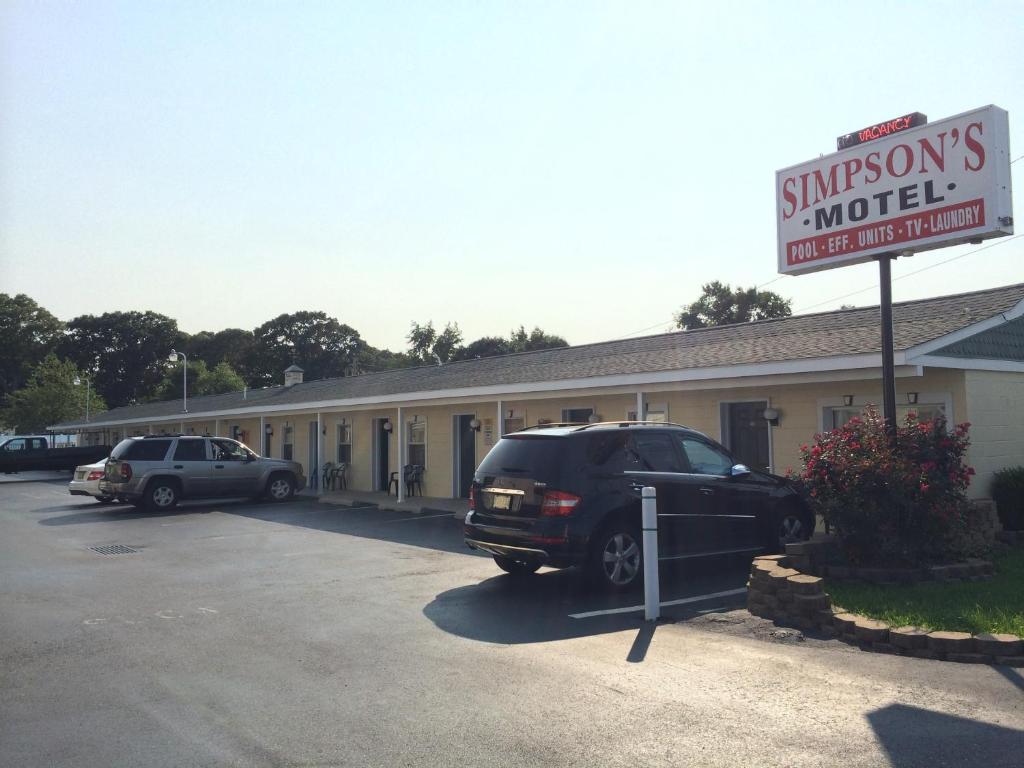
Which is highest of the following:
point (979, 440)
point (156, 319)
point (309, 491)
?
point (156, 319)

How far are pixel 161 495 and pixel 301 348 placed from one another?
60.3 m

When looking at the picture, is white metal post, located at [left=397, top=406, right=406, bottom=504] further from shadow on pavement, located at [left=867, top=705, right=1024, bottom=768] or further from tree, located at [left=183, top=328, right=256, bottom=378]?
tree, located at [left=183, top=328, right=256, bottom=378]

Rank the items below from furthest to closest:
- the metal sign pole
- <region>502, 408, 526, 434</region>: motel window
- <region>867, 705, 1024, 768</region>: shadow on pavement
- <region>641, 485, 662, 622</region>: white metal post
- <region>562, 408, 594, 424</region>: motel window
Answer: <region>502, 408, 526, 434</region>: motel window, <region>562, 408, 594, 424</region>: motel window, the metal sign pole, <region>641, 485, 662, 622</region>: white metal post, <region>867, 705, 1024, 768</region>: shadow on pavement

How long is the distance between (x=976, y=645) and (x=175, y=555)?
10.4 metres

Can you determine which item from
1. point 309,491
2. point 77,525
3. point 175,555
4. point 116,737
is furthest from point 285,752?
point 309,491

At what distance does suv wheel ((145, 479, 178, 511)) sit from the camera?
1958 centimetres

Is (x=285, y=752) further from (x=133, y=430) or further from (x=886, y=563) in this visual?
(x=133, y=430)

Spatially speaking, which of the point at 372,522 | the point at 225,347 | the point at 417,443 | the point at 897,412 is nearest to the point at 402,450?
the point at 417,443

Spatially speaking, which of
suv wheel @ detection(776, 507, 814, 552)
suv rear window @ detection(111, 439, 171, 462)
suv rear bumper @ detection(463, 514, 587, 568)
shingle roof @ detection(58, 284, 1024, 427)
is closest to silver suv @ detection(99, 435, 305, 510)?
suv rear window @ detection(111, 439, 171, 462)

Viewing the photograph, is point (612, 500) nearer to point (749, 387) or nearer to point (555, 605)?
point (555, 605)

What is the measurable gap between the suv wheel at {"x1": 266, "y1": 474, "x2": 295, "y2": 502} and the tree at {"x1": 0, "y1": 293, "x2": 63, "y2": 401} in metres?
63.9

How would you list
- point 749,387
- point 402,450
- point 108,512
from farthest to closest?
point 402,450 < point 108,512 < point 749,387

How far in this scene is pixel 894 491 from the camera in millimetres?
8234

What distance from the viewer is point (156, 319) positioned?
83562 mm
